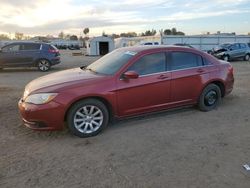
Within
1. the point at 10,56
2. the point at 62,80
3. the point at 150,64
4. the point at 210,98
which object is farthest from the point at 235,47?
the point at 62,80

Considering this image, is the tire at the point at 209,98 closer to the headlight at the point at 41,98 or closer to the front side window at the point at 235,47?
the headlight at the point at 41,98

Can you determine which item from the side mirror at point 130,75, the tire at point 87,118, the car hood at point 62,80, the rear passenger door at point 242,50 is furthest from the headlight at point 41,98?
the rear passenger door at point 242,50

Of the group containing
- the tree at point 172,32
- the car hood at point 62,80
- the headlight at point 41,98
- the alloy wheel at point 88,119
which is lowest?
the alloy wheel at point 88,119

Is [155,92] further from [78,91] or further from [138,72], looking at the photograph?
[78,91]

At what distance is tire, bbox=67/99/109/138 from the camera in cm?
533

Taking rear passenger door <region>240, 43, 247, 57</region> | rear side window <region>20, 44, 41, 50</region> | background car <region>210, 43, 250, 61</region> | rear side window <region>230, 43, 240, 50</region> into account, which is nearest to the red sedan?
rear side window <region>20, 44, 41, 50</region>

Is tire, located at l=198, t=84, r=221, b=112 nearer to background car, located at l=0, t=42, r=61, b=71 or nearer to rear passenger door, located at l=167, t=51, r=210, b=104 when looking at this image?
rear passenger door, located at l=167, t=51, r=210, b=104

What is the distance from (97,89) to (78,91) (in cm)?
35

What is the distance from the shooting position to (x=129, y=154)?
182 inches

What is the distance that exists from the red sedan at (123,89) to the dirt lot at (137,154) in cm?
32

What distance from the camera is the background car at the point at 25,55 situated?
16.8 meters

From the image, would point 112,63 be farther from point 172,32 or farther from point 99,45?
point 172,32

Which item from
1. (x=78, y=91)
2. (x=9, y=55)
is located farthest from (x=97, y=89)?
(x=9, y=55)

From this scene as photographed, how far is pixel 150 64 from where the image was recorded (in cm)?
609
